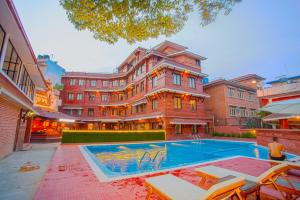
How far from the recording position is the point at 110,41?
5770 mm

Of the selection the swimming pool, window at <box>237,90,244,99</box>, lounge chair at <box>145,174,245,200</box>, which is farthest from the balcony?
lounge chair at <box>145,174,245,200</box>

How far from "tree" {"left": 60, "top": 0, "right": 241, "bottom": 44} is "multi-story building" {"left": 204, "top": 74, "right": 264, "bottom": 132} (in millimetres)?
20222

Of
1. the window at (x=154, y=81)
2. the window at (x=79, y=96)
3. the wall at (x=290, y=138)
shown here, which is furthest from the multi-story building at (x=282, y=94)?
the window at (x=79, y=96)

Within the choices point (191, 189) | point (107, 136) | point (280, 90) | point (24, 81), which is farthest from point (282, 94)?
point (24, 81)

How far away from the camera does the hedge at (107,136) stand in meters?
15.2

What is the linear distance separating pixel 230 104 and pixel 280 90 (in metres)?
10.6

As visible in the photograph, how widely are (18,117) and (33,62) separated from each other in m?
4.09

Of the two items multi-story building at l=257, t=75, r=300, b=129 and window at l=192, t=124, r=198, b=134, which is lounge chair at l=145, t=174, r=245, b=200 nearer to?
multi-story building at l=257, t=75, r=300, b=129

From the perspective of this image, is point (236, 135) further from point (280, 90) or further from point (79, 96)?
point (79, 96)

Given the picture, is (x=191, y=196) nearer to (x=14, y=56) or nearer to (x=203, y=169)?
(x=203, y=169)

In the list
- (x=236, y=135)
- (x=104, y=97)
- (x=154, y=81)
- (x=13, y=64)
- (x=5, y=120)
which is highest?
(x=154, y=81)

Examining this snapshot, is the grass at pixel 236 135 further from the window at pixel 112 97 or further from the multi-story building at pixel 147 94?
the window at pixel 112 97

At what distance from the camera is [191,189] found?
230cm

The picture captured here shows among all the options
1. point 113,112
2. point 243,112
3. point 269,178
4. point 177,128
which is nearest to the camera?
point 269,178
